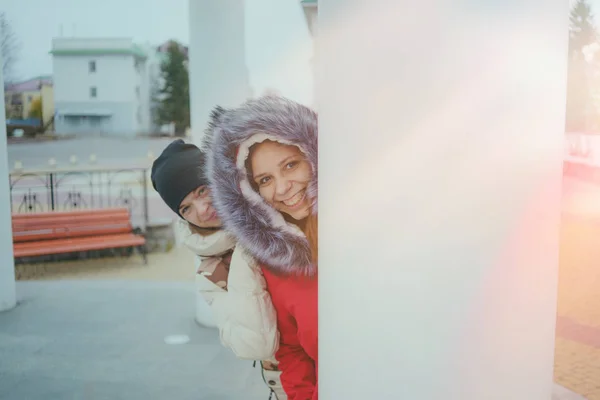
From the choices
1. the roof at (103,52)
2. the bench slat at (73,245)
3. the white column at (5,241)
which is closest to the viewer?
the white column at (5,241)

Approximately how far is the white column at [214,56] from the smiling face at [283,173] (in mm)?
1673

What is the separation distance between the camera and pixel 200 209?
2066 millimetres

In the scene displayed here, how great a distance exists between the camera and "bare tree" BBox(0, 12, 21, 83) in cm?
526

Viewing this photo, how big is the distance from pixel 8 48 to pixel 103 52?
280 cm

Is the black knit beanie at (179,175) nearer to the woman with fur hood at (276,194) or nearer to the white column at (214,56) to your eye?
the woman with fur hood at (276,194)

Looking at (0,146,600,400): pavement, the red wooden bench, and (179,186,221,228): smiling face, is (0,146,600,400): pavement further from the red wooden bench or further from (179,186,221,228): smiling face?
(179,186,221,228): smiling face

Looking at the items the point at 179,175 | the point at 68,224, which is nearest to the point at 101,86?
the point at 68,224

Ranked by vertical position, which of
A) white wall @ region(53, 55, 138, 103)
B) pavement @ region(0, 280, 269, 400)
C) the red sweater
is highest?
white wall @ region(53, 55, 138, 103)

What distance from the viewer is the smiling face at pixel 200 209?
80.5 inches

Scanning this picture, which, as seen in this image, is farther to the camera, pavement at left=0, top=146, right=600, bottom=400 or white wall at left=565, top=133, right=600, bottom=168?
pavement at left=0, top=146, right=600, bottom=400

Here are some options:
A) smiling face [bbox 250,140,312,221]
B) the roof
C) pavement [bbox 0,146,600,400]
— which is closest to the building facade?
the roof

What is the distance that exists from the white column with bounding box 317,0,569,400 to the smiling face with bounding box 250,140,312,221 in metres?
0.38

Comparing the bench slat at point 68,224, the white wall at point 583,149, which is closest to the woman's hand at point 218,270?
the white wall at point 583,149

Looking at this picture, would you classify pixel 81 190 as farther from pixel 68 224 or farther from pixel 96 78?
pixel 68 224
